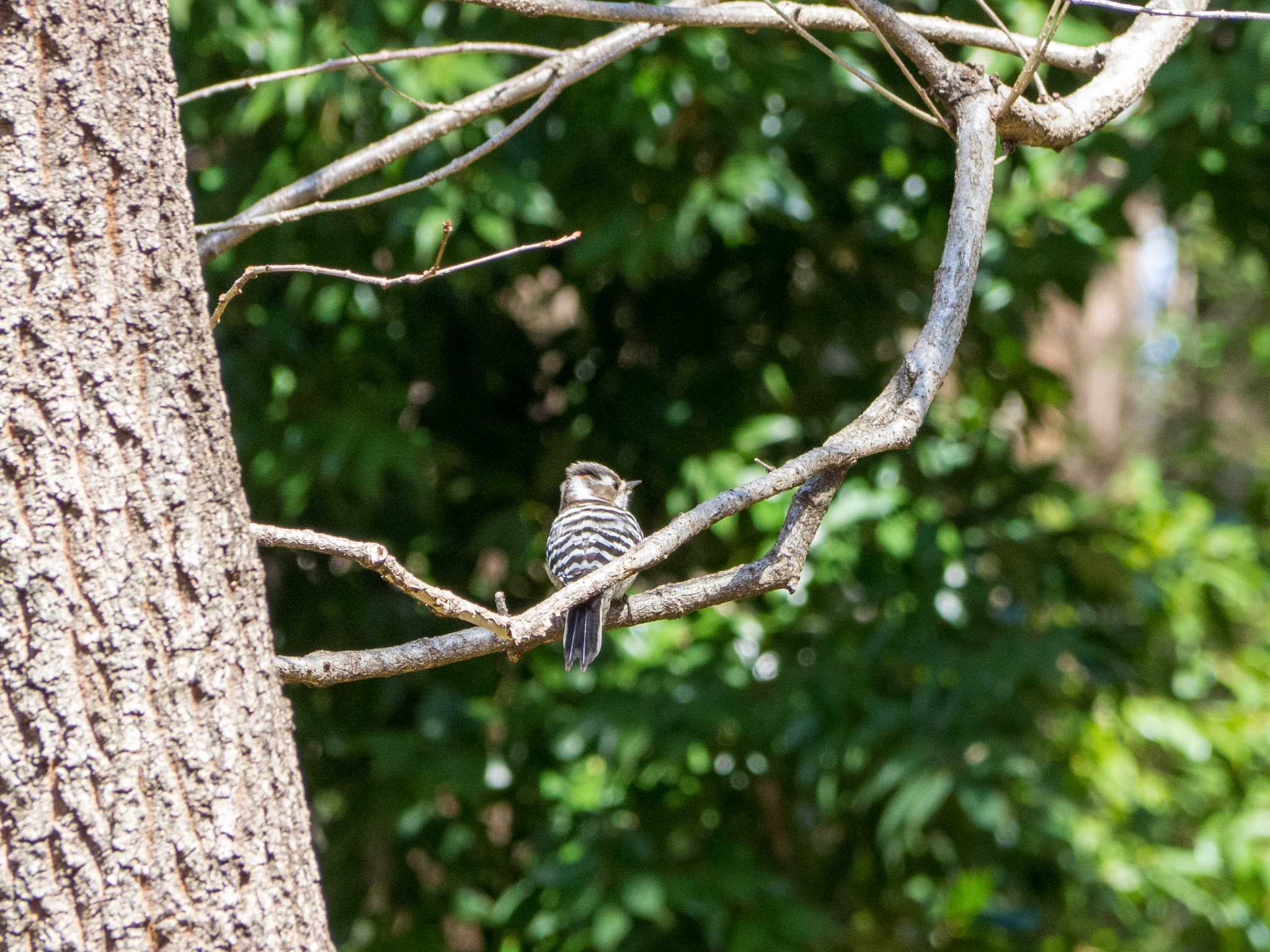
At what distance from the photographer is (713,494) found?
4.04m

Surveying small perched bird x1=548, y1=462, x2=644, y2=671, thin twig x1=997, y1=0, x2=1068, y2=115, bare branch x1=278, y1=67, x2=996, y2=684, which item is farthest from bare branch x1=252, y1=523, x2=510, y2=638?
thin twig x1=997, y1=0, x2=1068, y2=115

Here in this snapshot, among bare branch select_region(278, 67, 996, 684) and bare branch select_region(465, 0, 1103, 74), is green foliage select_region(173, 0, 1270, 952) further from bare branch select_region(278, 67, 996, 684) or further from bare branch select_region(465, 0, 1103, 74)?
bare branch select_region(278, 67, 996, 684)

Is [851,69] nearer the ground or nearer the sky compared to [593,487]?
nearer the sky

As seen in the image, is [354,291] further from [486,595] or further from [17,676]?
[17,676]

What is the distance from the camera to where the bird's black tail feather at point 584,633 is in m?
2.46

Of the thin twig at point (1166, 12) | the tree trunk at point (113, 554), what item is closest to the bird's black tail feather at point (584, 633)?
the tree trunk at point (113, 554)

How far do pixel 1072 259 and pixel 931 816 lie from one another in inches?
80.1

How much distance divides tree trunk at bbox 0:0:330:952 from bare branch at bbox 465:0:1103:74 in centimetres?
81

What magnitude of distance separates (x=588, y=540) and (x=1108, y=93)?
5.02 feet

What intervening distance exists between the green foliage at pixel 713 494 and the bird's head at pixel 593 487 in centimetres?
35

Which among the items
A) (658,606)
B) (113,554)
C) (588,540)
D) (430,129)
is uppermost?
(430,129)

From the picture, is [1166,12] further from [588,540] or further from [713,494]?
[713,494]

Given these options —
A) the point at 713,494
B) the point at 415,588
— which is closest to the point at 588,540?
the point at 713,494

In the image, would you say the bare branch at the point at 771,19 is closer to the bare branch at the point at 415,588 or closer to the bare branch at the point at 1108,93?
the bare branch at the point at 1108,93
